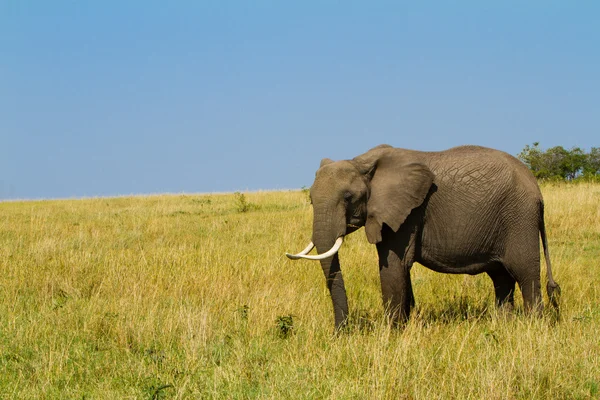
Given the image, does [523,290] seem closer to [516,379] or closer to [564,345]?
[564,345]

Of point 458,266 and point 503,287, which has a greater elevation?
point 458,266

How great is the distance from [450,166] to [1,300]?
20.5 feet

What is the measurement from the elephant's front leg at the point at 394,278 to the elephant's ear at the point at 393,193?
0.32 m

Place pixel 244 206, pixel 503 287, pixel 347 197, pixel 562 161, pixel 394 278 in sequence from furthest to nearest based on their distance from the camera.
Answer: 1. pixel 562 161
2. pixel 244 206
3. pixel 503 287
4. pixel 394 278
5. pixel 347 197

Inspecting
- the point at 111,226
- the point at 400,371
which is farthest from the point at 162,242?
the point at 400,371

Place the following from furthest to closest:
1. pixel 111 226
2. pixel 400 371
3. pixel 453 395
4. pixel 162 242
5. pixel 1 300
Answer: pixel 111 226, pixel 162 242, pixel 1 300, pixel 400 371, pixel 453 395

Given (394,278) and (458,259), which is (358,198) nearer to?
(394,278)

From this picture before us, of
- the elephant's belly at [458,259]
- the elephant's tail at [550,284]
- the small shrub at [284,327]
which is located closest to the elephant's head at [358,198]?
the small shrub at [284,327]

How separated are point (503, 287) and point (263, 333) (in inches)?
128

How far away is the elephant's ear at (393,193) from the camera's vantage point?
6418 millimetres

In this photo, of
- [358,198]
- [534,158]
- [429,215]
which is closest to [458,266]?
[429,215]

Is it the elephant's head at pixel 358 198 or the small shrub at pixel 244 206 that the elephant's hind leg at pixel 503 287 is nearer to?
the elephant's head at pixel 358 198

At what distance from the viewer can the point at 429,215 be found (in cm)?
688

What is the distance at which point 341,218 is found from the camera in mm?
6277
